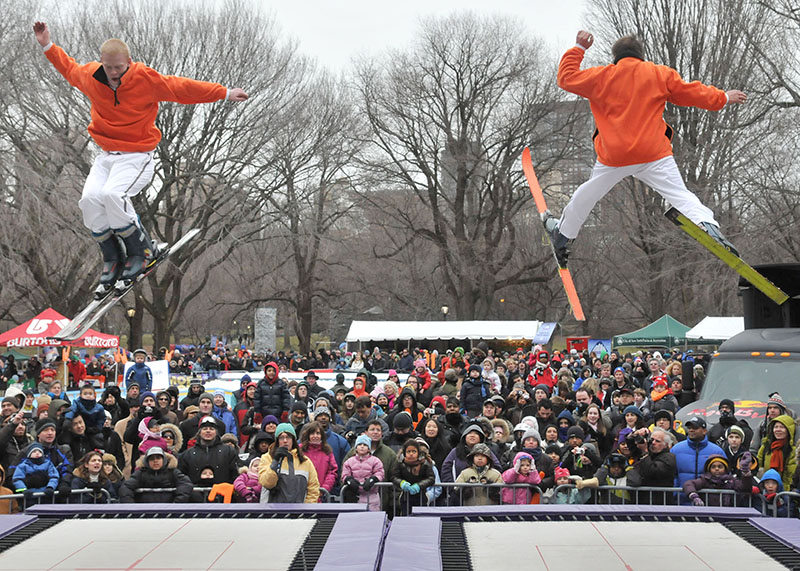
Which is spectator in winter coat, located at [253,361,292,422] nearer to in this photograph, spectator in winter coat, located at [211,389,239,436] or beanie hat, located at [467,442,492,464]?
spectator in winter coat, located at [211,389,239,436]

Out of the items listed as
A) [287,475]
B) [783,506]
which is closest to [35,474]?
[287,475]

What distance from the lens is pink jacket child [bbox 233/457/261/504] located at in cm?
878

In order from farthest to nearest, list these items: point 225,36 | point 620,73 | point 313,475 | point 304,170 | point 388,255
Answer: point 388,255, point 304,170, point 225,36, point 313,475, point 620,73

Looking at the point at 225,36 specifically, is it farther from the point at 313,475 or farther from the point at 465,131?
the point at 313,475

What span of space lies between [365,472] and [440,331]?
86.4 ft

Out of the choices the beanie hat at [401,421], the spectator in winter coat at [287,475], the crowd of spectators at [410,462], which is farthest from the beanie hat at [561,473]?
the spectator in winter coat at [287,475]

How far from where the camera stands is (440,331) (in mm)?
35031

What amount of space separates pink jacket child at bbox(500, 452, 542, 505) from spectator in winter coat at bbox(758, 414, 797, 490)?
2314mm

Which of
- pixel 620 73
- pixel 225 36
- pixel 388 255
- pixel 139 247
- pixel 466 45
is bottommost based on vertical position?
pixel 139 247

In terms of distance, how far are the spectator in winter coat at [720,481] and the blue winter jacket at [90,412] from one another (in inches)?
254

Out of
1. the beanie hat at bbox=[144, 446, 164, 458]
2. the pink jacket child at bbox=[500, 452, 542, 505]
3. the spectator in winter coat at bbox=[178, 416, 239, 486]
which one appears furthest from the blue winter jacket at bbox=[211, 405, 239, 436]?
the pink jacket child at bbox=[500, 452, 542, 505]

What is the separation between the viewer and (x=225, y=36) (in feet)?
82.7

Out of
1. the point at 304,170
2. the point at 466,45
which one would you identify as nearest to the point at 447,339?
the point at 304,170

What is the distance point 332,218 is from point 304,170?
565 cm
